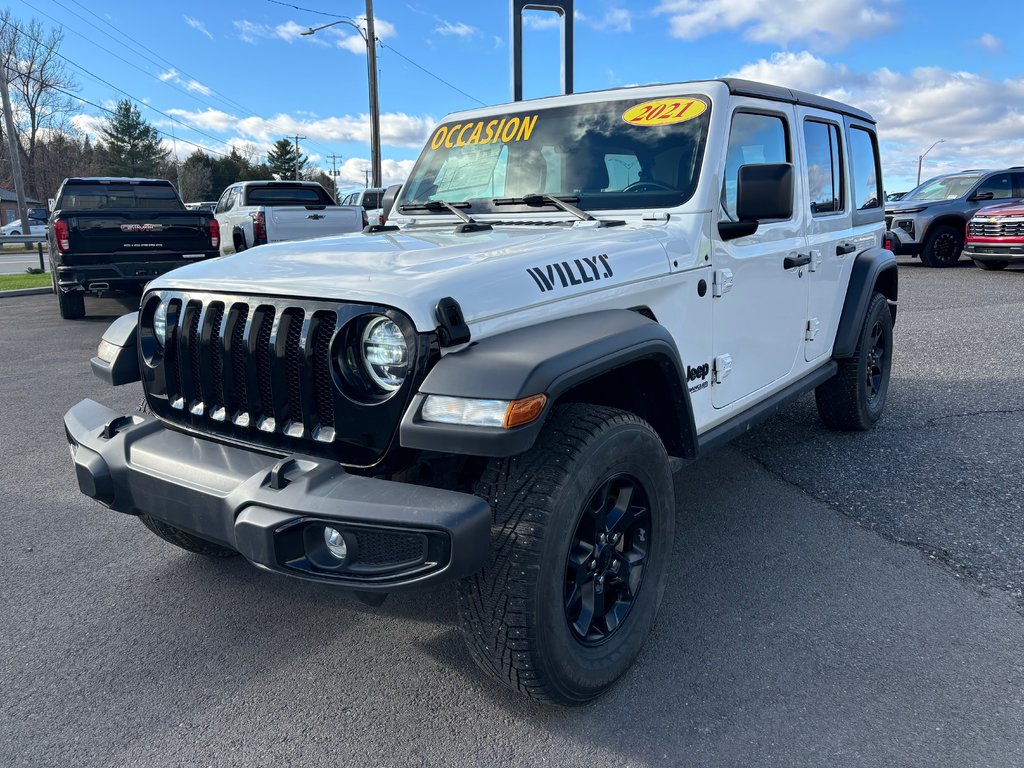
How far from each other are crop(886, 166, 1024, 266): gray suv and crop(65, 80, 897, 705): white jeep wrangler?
497 inches

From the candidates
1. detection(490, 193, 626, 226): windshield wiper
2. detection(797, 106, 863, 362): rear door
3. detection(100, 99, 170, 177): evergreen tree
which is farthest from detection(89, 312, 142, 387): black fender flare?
detection(100, 99, 170, 177): evergreen tree

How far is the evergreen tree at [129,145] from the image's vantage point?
65688mm

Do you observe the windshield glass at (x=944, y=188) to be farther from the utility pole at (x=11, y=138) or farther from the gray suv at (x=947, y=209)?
the utility pole at (x=11, y=138)

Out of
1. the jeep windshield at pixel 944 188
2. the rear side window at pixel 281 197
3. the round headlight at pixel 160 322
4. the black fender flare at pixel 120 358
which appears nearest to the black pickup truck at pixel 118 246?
the rear side window at pixel 281 197

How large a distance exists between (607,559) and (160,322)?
178 cm

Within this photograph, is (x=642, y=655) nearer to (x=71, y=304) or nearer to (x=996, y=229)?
(x=71, y=304)

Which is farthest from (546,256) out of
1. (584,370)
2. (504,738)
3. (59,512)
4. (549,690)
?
(59,512)

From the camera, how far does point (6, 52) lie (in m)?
32.5

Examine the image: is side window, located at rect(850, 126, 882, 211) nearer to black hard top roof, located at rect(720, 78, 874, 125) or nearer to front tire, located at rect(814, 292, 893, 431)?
black hard top roof, located at rect(720, 78, 874, 125)

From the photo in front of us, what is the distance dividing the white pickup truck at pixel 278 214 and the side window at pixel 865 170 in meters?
8.33

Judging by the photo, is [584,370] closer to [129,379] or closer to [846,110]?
[129,379]

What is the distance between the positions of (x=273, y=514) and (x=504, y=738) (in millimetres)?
954

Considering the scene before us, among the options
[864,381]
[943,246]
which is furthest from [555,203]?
[943,246]

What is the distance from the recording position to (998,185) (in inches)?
566
